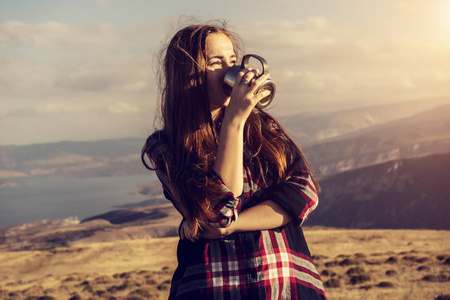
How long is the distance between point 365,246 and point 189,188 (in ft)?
108

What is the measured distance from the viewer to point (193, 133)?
2.17 meters

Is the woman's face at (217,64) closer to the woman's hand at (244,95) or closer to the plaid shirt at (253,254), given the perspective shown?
the woman's hand at (244,95)

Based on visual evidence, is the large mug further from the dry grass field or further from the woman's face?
the dry grass field

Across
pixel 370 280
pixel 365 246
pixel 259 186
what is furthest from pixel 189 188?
pixel 365 246

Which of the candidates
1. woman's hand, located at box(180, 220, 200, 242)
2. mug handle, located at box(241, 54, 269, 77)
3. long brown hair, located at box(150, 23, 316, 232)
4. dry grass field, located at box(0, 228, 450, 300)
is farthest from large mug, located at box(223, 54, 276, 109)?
dry grass field, located at box(0, 228, 450, 300)

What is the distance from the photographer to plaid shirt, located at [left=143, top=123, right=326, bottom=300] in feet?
6.56

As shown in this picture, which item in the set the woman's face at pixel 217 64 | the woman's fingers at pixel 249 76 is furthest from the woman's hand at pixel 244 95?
the woman's face at pixel 217 64

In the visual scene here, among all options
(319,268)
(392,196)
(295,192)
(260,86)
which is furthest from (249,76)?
(392,196)

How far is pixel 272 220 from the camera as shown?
210cm

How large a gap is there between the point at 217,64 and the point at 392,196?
99.9 meters

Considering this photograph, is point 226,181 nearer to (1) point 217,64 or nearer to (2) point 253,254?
(2) point 253,254

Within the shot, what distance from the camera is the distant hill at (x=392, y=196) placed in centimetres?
8394

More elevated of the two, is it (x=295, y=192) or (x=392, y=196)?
(x=392, y=196)

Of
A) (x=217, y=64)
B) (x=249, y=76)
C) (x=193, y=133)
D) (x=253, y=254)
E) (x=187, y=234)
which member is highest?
(x=217, y=64)
